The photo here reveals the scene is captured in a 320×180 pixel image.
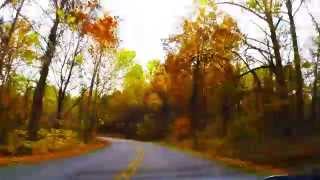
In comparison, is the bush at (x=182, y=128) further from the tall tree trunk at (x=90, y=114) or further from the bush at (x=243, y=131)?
the bush at (x=243, y=131)

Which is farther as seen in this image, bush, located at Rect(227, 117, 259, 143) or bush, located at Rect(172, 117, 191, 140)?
bush, located at Rect(172, 117, 191, 140)

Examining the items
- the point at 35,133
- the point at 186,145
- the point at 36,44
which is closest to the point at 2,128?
the point at 35,133

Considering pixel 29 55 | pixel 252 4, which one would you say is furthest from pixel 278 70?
pixel 29 55

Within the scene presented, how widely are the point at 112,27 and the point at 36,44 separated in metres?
5.84

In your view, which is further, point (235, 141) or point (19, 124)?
point (235, 141)

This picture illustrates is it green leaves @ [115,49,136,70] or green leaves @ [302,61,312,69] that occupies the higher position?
green leaves @ [115,49,136,70]

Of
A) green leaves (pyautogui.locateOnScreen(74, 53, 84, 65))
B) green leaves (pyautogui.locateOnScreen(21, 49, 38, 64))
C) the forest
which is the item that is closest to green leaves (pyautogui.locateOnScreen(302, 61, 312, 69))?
the forest

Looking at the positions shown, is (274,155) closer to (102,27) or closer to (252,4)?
(252,4)

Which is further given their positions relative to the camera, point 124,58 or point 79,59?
point 124,58

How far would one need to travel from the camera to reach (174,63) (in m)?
46.5

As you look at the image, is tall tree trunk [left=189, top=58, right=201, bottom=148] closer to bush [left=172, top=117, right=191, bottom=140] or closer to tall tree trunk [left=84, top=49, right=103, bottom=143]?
bush [left=172, top=117, right=191, bottom=140]

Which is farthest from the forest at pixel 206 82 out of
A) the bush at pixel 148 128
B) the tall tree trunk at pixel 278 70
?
the bush at pixel 148 128

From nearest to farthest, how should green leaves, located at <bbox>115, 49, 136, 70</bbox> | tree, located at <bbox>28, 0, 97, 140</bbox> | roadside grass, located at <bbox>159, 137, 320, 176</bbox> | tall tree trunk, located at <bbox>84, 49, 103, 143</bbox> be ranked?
1. roadside grass, located at <bbox>159, 137, 320, 176</bbox>
2. tree, located at <bbox>28, 0, 97, 140</bbox>
3. tall tree trunk, located at <bbox>84, 49, 103, 143</bbox>
4. green leaves, located at <bbox>115, 49, 136, 70</bbox>

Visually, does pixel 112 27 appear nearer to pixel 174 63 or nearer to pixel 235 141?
pixel 174 63
